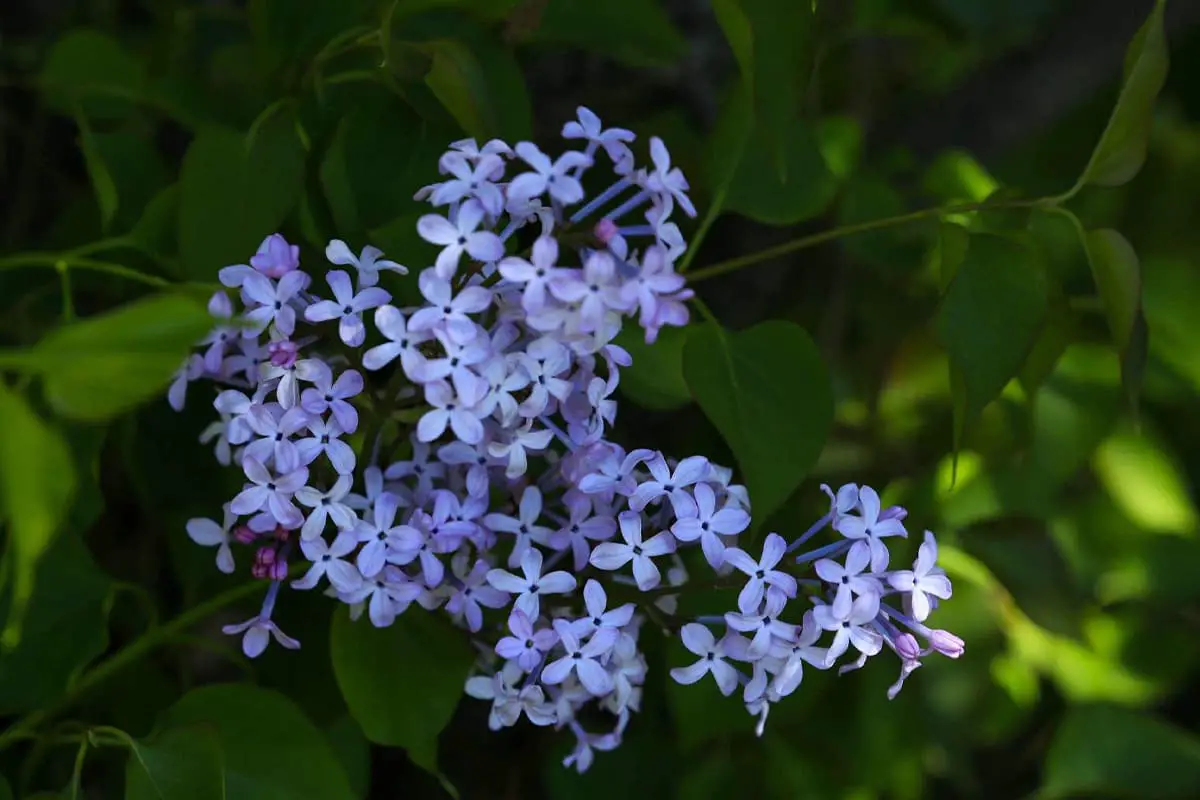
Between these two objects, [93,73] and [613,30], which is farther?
[93,73]

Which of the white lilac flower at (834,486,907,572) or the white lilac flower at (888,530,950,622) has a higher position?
the white lilac flower at (834,486,907,572)

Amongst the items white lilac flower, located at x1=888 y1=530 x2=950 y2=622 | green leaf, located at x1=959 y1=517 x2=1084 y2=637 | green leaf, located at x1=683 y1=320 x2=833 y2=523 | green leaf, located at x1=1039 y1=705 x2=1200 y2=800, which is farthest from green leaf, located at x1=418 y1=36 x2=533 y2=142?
green leaf, located at x1=1039 y1=705 x2=1200 y2=800

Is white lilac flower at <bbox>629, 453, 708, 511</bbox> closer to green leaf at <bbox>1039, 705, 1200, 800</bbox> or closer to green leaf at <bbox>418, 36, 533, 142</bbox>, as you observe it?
green leaf at <bbox>418, 36, 533, 142</bbox>

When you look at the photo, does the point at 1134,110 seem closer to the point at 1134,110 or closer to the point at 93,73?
the point at 1134,110

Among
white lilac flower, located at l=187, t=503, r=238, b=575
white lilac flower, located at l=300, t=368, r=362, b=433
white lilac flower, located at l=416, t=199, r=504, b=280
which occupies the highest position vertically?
white lilac flower, located at l=416, t=199, r=504, b=280

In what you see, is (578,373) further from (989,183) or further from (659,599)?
(989,183)

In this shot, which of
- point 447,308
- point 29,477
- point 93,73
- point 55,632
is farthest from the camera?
point 93,73

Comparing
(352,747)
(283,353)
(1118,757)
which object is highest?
(283,353)

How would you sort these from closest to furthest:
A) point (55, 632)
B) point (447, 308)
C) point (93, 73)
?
point (447, 308)
point (55, 632)
point (93, 73)

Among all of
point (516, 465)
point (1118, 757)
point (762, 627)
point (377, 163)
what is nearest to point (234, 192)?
point (377, 163)
